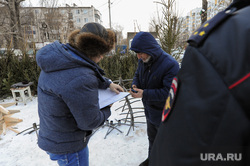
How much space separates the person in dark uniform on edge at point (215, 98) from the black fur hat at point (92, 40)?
2.55 feet

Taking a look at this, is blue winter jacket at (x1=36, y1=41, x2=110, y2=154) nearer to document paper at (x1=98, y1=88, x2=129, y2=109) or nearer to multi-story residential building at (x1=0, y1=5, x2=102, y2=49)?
document paper at (x1=98, y1=88, x2=129, y2=109)

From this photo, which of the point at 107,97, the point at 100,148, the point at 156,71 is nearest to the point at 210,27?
the point at 107,97

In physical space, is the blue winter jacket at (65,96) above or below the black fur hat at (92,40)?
below

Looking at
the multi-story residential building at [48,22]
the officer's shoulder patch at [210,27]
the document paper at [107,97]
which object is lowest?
the document paper at [107,97]

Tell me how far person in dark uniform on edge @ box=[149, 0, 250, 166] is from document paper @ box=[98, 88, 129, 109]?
0.93m

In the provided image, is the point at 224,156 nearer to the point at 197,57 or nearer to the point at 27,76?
the point at 197,57

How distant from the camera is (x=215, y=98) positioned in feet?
1.15

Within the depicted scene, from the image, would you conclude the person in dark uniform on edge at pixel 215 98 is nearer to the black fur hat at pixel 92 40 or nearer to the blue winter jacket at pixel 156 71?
the black fur hat at pixel 92 40

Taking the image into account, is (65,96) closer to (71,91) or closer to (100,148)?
(71,91)

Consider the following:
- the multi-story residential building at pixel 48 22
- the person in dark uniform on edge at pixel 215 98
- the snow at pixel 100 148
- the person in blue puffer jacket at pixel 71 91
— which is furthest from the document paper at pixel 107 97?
the multi-story residential building at pixel 48 22

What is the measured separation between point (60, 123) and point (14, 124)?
3333mm

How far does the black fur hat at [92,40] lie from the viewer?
1.05 metres

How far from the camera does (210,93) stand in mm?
359

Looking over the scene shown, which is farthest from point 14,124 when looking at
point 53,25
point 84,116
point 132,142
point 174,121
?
point 53,25
